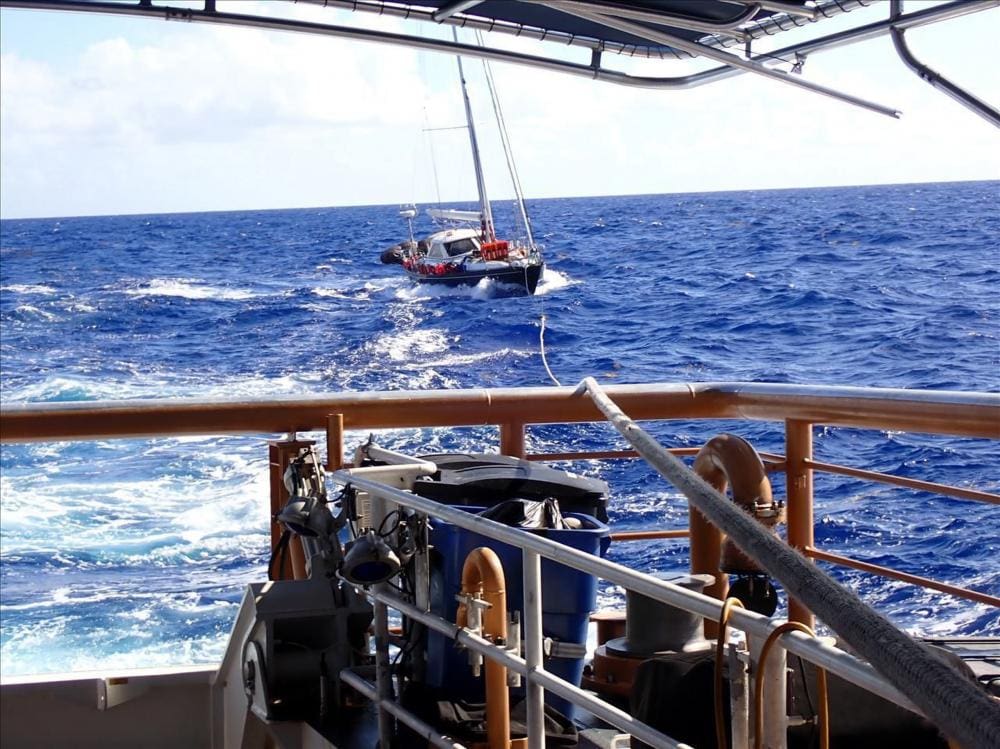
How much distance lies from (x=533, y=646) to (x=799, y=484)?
145 centimetres

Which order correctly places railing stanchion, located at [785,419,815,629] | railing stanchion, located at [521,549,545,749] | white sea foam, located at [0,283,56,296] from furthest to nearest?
white sea foam, located at [0,283,56,296], railing stanchion, located at [785,419,815,629], railing stanchion, located at [521,549,545,749]

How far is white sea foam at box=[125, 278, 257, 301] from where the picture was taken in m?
36.8

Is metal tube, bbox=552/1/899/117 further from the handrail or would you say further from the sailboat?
the sailboat

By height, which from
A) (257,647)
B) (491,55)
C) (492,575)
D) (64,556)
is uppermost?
(491,55)

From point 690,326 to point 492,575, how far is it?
2497 cm

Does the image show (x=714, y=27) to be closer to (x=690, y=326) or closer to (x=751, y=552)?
(x=751, y=552)

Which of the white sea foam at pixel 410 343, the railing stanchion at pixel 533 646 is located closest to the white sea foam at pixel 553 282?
the white sea foam at pixel 410 343

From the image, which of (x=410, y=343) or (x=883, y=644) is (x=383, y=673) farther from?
(x=410, y=343)

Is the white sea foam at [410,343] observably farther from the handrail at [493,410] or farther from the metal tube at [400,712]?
the metal tube at [400,712]

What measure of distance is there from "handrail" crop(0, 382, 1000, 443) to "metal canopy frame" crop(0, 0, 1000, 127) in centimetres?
75

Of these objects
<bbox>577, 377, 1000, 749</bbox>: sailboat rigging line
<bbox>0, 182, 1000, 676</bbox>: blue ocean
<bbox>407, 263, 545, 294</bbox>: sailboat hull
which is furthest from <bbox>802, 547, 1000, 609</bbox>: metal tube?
<bbox>407, 263, 545, 294</bbox>: sailboat hull

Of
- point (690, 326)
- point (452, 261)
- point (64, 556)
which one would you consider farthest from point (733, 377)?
point (452, 261)

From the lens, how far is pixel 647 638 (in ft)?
8.03

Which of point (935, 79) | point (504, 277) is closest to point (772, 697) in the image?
point (935, 79)
